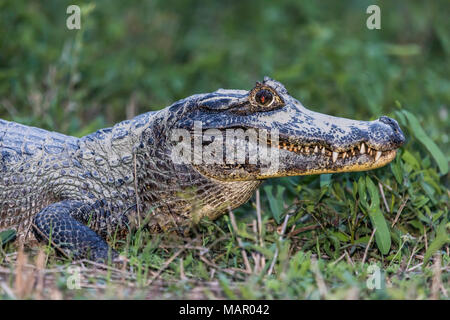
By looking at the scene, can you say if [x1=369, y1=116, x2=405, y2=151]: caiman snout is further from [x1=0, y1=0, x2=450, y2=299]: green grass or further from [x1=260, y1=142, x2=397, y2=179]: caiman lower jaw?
[x1=0, y1=0, x2=450, y2=299]: green grass

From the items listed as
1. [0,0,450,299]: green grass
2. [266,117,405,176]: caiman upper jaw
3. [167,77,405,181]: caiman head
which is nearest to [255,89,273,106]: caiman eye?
[167,77,405,181]: caiman head

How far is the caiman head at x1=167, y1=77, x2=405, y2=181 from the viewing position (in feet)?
12.4

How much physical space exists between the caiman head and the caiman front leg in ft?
2.35

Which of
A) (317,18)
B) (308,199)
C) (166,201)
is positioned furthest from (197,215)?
(317,18)

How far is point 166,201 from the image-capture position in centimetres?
400

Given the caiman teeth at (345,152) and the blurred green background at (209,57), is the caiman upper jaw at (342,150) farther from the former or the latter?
the blurred green background at (209,57)

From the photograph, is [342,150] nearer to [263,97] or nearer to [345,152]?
[345,152]

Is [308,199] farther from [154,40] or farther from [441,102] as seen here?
[154,40]

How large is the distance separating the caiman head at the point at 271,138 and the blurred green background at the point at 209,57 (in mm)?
1275

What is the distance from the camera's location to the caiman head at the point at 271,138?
3.78 m

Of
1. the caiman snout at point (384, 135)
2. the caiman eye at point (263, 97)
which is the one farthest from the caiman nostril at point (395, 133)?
the caiman eye at point (263, 97)

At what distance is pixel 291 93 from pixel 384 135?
11.1 ft

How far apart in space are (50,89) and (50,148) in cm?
228

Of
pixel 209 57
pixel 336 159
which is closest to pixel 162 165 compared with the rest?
pixel 336 159
